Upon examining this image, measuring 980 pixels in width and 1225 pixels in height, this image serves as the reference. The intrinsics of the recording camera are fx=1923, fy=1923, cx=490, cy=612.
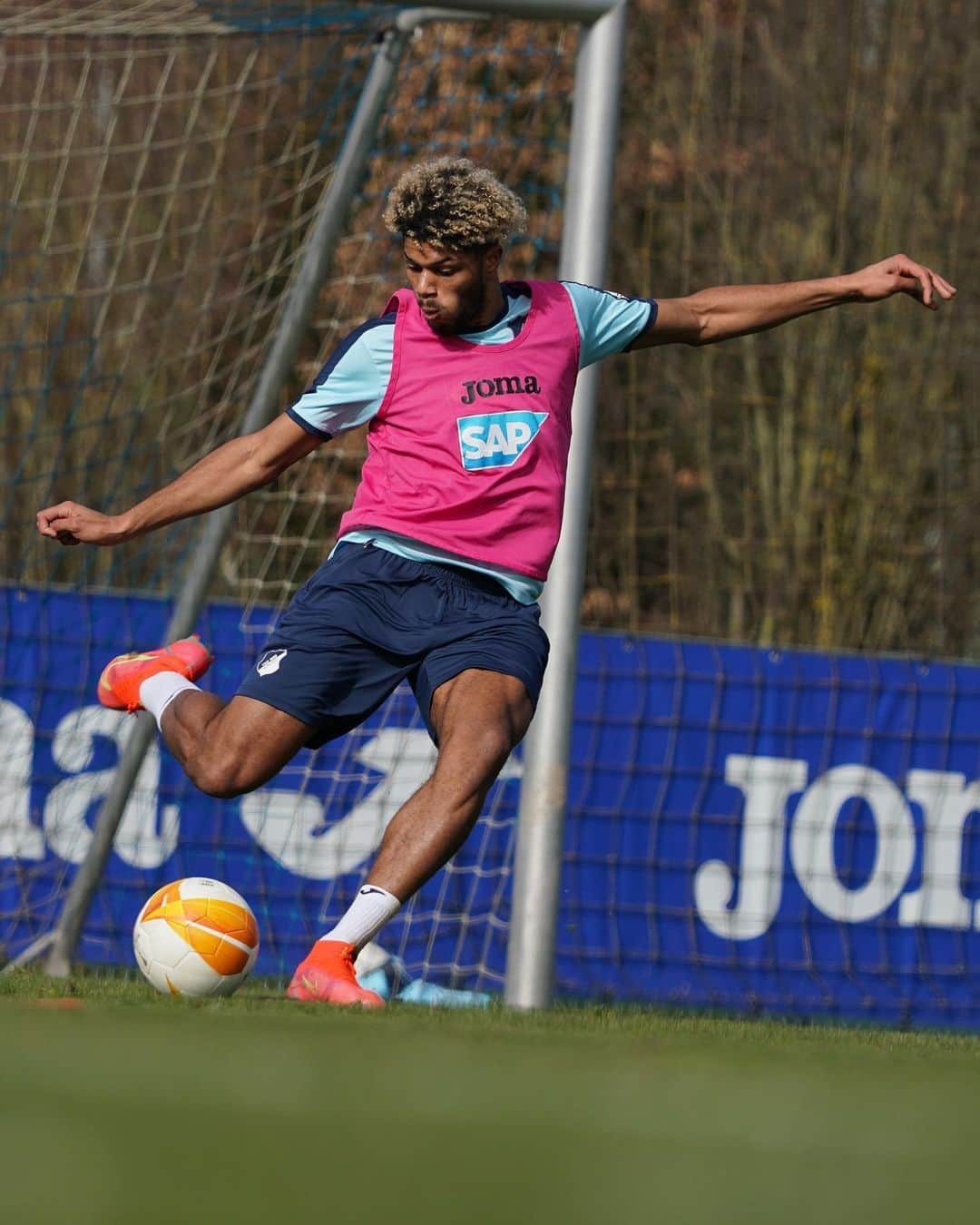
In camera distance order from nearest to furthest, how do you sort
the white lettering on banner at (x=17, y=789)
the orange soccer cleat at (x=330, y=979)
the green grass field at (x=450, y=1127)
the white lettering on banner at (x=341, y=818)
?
the green grass field at (x=450, y=1127), the orange soccer cleat at (x=330, y=979), the white lettering on banner at (x=17, y=789), the white lettering on banner at (x=341, y=818)

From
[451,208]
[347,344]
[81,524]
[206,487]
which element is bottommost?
[81,524]

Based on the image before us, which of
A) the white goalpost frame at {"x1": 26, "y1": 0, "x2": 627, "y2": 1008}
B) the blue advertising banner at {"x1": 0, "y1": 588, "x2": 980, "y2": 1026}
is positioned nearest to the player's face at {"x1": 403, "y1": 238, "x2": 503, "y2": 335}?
the white goalpost frame at {"x1": 26, "y1": 0, "x2": 627, "y2": 1008}

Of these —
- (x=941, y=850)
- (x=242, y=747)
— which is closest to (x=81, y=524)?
(x=242, y=747)

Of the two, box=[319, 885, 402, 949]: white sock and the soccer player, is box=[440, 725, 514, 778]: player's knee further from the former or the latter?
box=[319, 885, 402, 949]: white sock

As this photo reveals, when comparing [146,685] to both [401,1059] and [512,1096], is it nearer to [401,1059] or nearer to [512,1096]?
[401,1059]

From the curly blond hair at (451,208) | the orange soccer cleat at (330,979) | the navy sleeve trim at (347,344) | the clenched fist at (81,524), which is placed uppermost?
the curly blond hair at (451,208)

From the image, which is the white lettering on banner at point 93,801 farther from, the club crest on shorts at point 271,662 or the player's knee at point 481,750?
the player's knee at point 481,750

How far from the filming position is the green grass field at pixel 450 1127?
2.01 m

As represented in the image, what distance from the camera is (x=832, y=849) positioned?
8258mm

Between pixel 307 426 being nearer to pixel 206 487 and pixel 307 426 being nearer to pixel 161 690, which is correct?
pixel 206 487

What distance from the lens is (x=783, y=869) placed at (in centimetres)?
823

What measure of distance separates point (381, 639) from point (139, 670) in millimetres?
907

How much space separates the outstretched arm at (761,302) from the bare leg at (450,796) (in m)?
1.22

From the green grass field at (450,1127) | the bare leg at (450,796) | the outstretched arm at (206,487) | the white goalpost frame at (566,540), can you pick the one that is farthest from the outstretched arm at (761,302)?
the green grass field at (450,1127)
